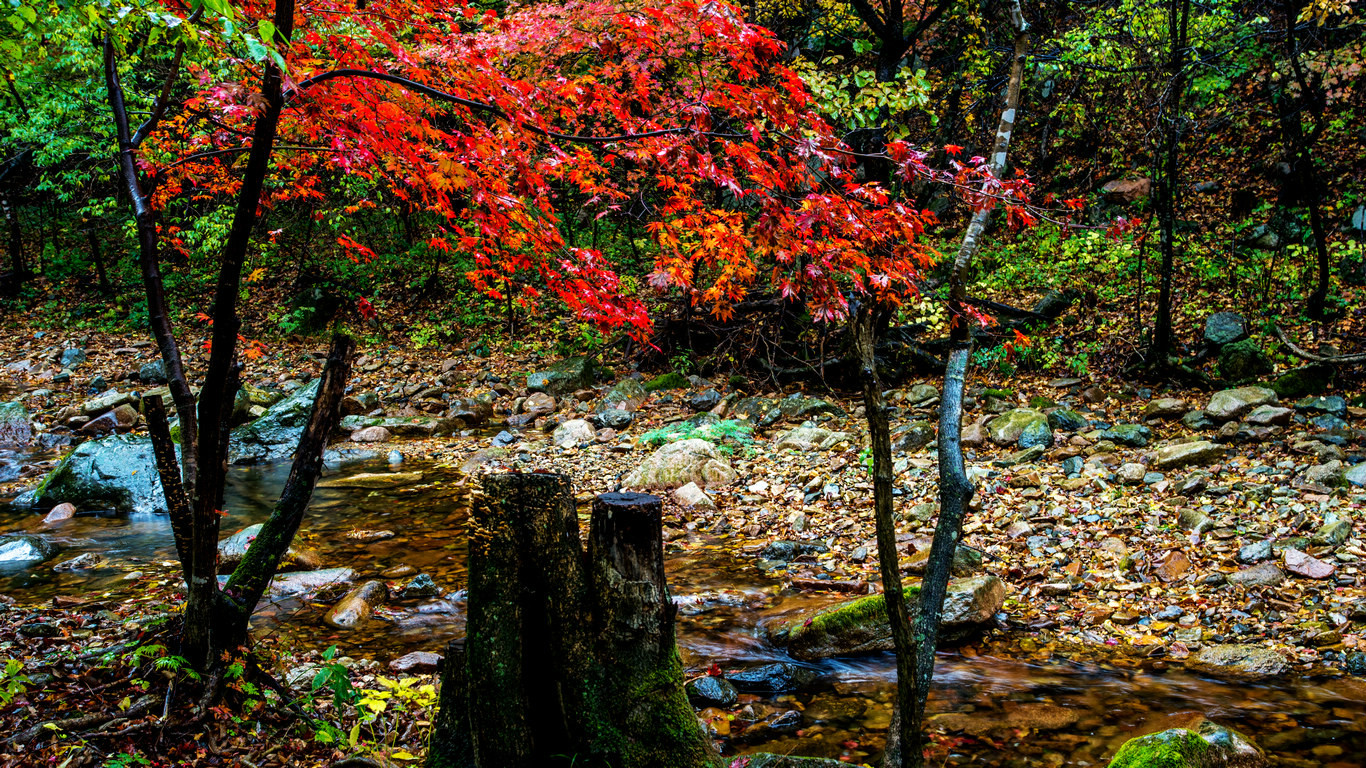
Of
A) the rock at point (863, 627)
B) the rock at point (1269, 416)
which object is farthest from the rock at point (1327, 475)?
the rock at point (863, 627)

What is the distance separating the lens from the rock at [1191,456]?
6594mm

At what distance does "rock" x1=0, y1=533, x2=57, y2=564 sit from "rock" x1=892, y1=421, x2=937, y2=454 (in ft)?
27.1

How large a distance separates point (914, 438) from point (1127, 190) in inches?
340

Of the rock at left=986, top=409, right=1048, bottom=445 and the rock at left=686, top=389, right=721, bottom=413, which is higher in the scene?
the rock at left=686, top=389, right=721, bottom=413

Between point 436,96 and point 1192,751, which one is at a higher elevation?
point 436,96

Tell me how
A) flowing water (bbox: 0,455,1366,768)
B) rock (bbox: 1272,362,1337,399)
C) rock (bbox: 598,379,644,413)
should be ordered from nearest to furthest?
flowing water (bbox: 0,455,1366,768) → rock (bbox: 1272,362,1337,399) → rock (bbox: 598,379,644,413)

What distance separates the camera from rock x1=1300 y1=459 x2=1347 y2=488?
5.79 metres

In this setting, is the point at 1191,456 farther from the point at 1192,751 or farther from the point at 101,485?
the point at 101,485

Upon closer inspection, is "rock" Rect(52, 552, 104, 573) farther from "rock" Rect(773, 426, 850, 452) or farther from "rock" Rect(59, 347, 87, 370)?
"rock" Rect(59, 347, 87, 370)

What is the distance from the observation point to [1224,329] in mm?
8953

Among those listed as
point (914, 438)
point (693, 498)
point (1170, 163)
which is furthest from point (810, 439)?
point (1170, 163)

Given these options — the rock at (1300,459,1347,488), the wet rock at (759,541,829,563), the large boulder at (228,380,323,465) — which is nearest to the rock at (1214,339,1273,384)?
the rock at (1300,459,1347,488)

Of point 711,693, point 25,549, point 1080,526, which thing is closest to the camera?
point 711,693

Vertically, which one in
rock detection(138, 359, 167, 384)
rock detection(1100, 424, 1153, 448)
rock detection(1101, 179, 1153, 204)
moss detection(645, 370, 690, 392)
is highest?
rock detection(1101, 179, 1153, 204)
